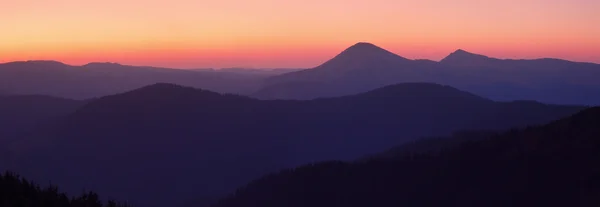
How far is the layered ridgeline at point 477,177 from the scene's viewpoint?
65.9 metres

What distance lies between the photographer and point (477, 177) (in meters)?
77.4

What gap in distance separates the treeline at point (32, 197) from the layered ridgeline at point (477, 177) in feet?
161

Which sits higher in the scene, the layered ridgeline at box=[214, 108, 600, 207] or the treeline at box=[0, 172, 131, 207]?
the treeline at box=[0, 172, 131, 207]

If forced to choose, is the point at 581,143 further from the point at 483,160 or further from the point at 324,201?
the point at 324,201

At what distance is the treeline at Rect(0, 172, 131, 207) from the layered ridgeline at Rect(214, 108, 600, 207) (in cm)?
4909

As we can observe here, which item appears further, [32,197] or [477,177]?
[477,177]

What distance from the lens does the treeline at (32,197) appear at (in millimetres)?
21109

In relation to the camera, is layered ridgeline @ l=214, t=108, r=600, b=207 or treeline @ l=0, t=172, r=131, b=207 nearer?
treeline @ l=0, t=172, r=131, b=207

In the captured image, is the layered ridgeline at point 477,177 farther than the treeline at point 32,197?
Yes

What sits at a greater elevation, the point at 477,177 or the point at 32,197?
the point at 32,197

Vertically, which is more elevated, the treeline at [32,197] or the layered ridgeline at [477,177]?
the treeline at [32,197]

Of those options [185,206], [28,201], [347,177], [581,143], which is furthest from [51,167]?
[28,201]

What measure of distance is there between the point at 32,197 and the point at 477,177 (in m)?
65.0

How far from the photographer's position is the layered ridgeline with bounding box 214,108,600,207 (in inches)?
2594
